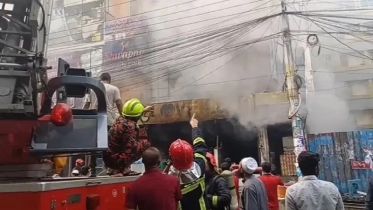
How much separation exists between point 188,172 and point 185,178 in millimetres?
62

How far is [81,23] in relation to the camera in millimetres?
24125

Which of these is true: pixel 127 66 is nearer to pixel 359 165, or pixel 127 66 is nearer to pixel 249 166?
pixel 359 165

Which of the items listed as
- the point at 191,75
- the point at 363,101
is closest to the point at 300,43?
the point at 191,75

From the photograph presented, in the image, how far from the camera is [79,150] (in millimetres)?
2182

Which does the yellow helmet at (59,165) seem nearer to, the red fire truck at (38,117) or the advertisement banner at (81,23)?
the red fire truck at (38,117)

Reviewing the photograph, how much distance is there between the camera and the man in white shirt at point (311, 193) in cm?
238

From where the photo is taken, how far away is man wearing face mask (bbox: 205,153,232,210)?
11.6ft

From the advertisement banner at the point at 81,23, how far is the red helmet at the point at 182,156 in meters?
20.5

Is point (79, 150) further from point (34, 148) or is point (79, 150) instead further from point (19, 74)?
point (19, 74)

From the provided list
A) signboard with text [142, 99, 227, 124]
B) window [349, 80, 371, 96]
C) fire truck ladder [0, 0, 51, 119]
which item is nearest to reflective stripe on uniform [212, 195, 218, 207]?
fire truck ladder [0, 0, 51, 119]

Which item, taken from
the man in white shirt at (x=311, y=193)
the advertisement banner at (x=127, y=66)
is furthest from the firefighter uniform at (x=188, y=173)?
the advertisement banner at (x=127, y=66)

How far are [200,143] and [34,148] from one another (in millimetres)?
1699

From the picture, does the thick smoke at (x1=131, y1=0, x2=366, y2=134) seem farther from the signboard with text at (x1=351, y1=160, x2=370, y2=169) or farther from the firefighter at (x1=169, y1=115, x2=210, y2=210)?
the firefighter at (x1=169, y1=115, x2=210, y2=210)

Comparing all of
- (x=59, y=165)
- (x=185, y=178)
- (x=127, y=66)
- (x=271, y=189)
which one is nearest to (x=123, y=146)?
(x=59, y=165)
